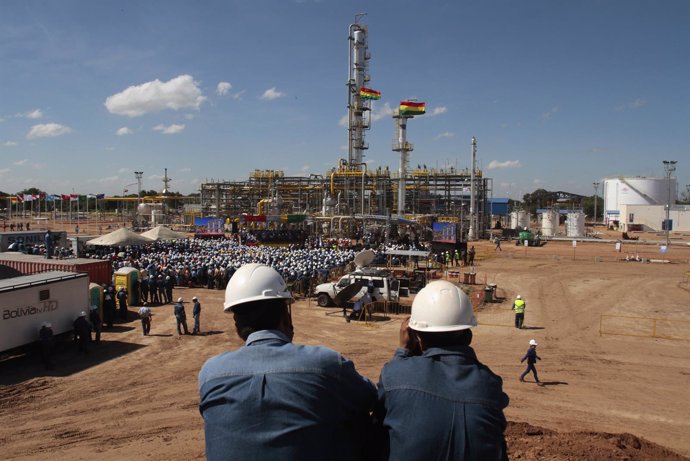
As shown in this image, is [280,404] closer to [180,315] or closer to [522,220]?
[180,315]

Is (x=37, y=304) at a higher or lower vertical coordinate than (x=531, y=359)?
higher

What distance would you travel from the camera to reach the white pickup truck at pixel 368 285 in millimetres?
19344

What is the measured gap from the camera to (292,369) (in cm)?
201

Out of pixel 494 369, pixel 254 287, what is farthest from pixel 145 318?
pixel 254 287

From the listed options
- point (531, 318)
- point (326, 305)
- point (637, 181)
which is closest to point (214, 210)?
point (326, 305)

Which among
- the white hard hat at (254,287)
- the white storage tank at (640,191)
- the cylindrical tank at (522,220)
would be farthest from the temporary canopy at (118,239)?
the white storage tank at (640,191)

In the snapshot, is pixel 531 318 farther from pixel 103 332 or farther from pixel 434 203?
pixel 434 203

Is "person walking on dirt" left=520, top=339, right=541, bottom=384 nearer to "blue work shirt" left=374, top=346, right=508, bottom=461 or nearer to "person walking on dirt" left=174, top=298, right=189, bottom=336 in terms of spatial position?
"blue work shirt" left=374, top=346, right=508, bottom=461

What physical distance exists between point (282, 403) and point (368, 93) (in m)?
68.3

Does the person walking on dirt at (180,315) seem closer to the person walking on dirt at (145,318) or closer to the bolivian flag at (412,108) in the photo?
the person walking on dirt at (145,318)

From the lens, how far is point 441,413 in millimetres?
2102

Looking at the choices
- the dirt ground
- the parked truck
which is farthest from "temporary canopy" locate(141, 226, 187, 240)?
the parked truck

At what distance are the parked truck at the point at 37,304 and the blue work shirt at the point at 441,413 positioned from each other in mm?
13110

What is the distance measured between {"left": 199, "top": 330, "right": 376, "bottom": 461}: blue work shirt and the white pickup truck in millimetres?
17217
